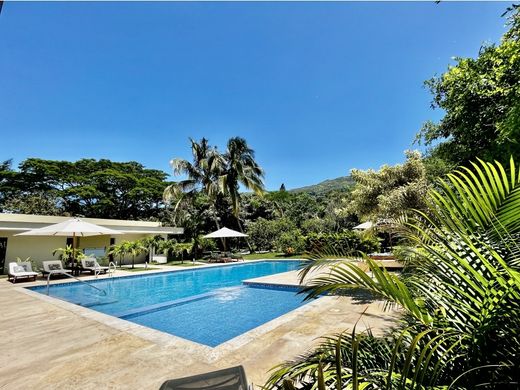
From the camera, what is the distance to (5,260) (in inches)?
538

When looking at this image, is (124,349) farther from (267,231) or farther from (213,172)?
(267,231)

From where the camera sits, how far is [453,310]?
1570 millimetres

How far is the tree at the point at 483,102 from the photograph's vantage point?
17.6 feet

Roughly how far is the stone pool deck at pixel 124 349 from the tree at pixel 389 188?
4.12m

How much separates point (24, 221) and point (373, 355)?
17.2 meters

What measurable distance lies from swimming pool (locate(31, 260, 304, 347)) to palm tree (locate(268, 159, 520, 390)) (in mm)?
3331

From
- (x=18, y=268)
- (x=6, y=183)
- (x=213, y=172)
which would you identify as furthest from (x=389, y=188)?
(x=6, y=183)

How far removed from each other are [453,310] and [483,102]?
7.04 meters

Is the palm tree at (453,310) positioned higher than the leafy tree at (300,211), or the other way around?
the leafy tree at (300,211)

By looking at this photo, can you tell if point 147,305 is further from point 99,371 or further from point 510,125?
point 510,125

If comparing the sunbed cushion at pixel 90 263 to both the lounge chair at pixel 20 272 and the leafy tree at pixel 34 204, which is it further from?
the leafy tree at pixel 34 204

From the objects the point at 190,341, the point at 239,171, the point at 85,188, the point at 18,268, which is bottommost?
the point at 190,341

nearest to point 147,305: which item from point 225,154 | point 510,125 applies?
point 510,125

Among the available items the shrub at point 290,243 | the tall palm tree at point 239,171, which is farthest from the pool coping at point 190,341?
the shrub at point 290,243
